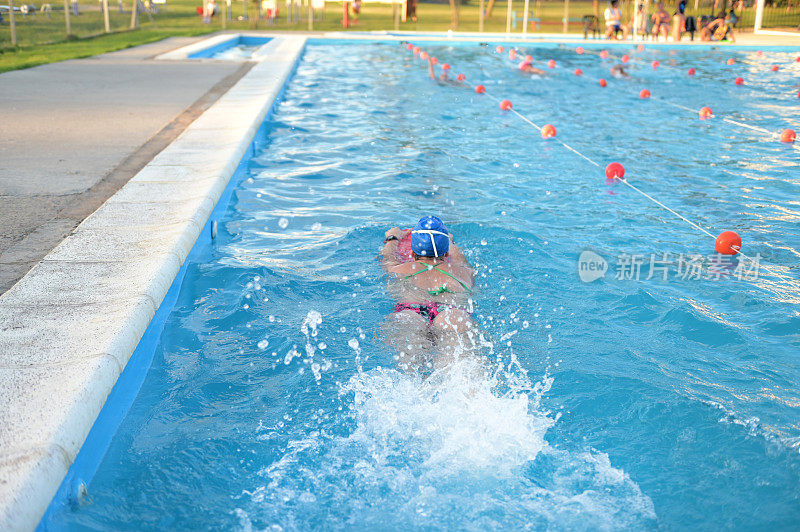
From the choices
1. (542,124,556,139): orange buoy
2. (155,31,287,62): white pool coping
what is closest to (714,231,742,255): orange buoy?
(542,124,556,139): orange buoy

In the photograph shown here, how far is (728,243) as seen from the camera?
5.61m

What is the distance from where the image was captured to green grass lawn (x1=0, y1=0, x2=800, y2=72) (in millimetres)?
16047

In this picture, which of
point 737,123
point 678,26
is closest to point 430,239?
point 737,123

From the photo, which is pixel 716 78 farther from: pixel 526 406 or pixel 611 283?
pixel 526 406

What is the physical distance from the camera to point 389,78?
15758 millimetres

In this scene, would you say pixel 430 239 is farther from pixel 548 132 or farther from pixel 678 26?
pixel 678 26

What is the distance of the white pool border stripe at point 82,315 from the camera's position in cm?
251

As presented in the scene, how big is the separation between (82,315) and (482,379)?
218cm

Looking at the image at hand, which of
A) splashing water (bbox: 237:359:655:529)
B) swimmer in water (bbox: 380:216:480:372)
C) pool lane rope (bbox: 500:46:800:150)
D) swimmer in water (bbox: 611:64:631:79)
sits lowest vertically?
splashing water (bbox: 237:359:655:529)

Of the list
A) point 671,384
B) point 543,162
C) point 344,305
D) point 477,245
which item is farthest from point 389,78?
point 671,384

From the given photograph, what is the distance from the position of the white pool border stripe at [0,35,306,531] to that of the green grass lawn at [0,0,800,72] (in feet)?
29.6

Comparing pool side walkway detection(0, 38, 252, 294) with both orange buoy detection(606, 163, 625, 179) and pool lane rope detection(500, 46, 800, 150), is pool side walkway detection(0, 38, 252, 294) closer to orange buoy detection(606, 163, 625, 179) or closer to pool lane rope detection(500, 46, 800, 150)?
orange buoy detection(606, 163, 625, 179)

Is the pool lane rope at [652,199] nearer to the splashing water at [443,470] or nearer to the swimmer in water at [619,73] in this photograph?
the splashing water at [443,470]

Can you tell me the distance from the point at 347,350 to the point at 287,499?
4.38ft
